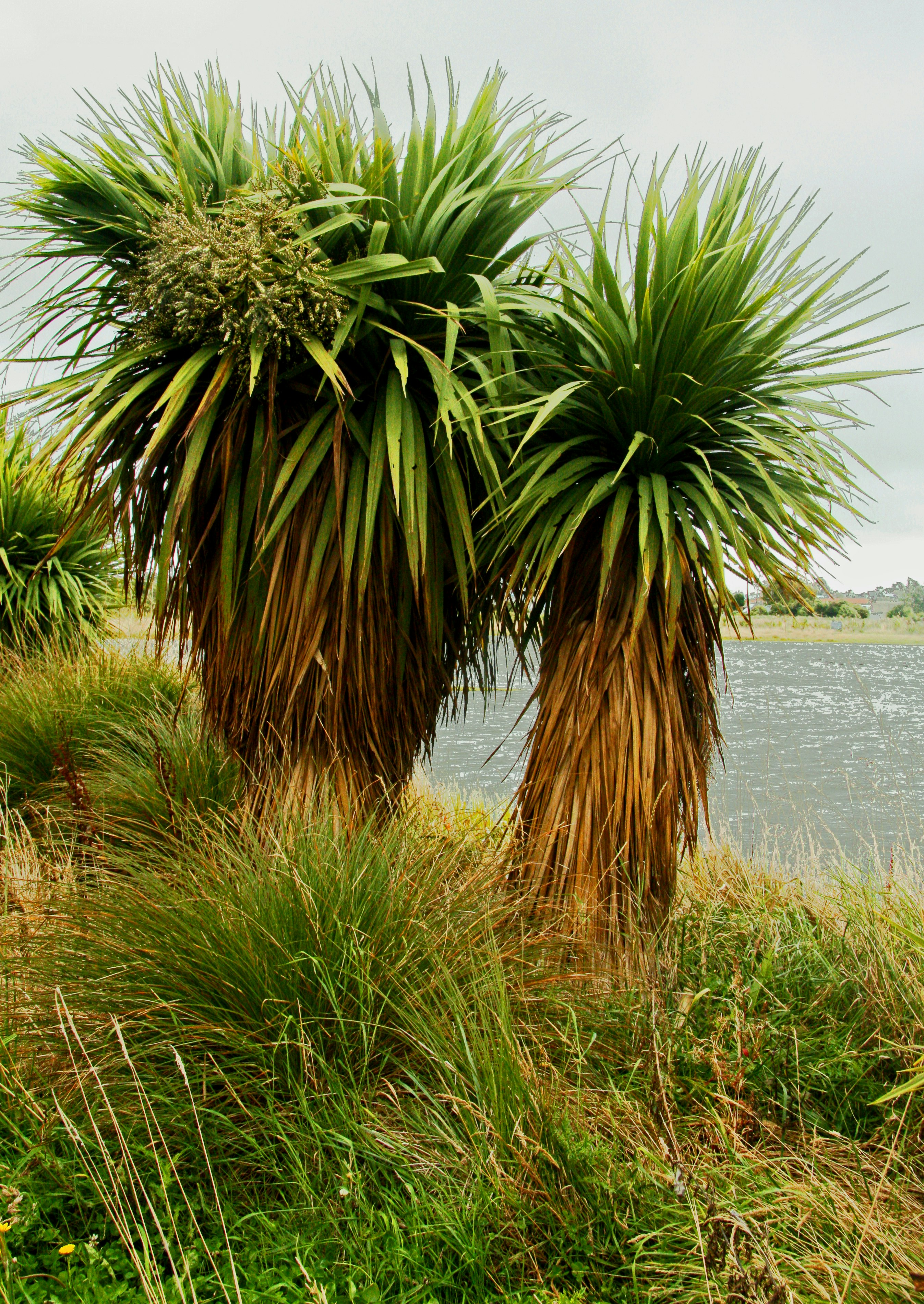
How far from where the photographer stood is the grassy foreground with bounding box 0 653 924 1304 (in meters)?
2.07

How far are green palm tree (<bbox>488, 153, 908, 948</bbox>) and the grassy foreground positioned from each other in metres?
0.44

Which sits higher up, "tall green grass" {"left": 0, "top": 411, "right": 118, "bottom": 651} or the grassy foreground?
"tall green grass" {"left": 0, "top": 411, "right": 118, "bottom": 651}

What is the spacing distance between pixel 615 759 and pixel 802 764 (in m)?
6.02

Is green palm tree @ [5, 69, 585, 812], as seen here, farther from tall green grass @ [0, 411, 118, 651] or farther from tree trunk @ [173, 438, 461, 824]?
tall green grass @ [0, 411, 118, 651]

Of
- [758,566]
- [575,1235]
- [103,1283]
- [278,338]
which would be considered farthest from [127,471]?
[575,1235]

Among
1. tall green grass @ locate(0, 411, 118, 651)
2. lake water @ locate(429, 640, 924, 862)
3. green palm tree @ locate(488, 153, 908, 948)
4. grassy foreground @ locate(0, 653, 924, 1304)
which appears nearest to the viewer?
grassy foreground @ locate(0, 653, 924, 1304)

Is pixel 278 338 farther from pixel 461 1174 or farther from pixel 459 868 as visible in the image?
pixel 461 1174

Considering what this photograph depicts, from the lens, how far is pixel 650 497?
11.3 feet

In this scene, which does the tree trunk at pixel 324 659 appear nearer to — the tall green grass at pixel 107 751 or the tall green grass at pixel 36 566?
the tall green grass at pixel 107 751

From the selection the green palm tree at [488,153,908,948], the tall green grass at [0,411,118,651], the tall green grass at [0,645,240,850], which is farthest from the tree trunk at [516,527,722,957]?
the tall green grass at [0,411,118,651]

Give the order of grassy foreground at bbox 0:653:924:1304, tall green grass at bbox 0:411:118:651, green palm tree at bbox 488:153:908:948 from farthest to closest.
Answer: tall green grass at bbox 0:411:118:651
green palm tree at bbox 488:153:908:948
grassy foreground at bbox 0:653:924:1304

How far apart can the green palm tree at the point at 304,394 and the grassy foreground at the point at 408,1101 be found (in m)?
0.83

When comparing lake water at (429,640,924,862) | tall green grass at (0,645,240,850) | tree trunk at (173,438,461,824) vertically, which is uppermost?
tree trunk at (173,438,461,824)

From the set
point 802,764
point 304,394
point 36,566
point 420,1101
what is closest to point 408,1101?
point 420,1101
